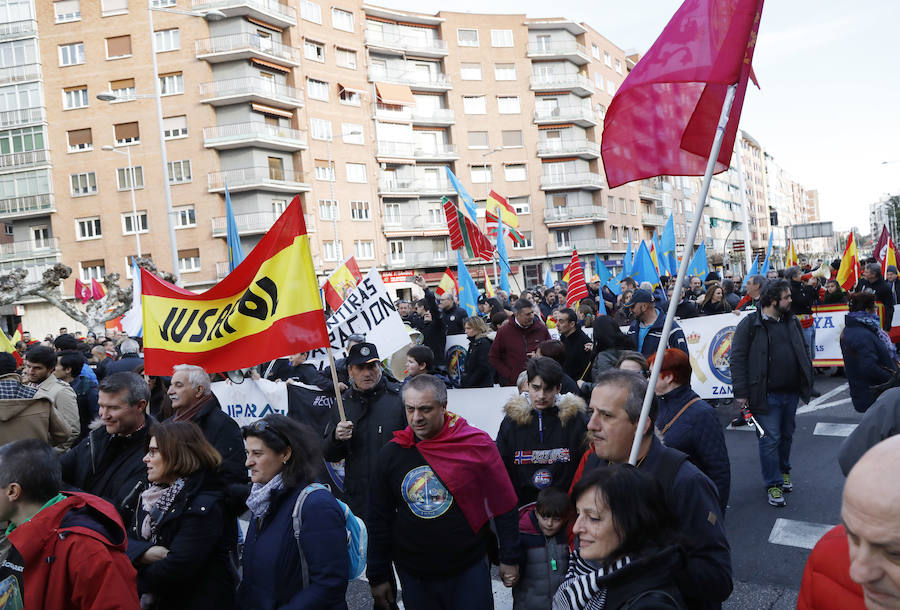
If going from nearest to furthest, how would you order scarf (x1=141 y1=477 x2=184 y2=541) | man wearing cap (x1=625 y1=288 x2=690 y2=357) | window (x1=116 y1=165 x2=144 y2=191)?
scarf (x1=141 y1=477 x2=184 y2=541) → man wearing cap (x1=625 y1=288 x2=690 y2=357) → window (x1=116 y1=165 x2=144 y2=191)

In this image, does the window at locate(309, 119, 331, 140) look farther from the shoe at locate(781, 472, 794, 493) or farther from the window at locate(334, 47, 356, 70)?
the shoe at locate(781, 472, 794, 493)

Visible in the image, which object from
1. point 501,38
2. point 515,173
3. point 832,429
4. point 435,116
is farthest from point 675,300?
point 501,38

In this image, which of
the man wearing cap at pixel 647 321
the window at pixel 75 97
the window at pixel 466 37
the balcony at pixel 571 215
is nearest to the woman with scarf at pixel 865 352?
the man wearing cap at pixel 647 321

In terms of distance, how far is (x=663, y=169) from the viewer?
387 cm

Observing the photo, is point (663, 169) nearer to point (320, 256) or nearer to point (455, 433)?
point (455, 433)

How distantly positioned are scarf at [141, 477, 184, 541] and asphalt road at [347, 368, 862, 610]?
7.04 feet

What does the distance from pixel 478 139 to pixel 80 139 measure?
87.4 ft

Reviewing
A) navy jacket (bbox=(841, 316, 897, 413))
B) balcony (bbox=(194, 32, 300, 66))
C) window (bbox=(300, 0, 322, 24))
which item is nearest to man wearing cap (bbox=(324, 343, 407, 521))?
navy jacket (bbox=(841, 316, 897, 413))

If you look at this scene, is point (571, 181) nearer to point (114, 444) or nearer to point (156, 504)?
point (114, 444)

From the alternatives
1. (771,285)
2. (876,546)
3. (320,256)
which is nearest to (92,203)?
(320,256)

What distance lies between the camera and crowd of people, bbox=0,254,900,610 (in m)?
2.14

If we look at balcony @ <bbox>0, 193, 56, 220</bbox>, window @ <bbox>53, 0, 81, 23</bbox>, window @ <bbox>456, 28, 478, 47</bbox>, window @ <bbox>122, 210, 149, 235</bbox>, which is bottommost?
window @ <bbox>122, 210, 149, 235</bbox>

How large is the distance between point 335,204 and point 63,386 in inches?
1474

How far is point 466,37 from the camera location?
50.4m
